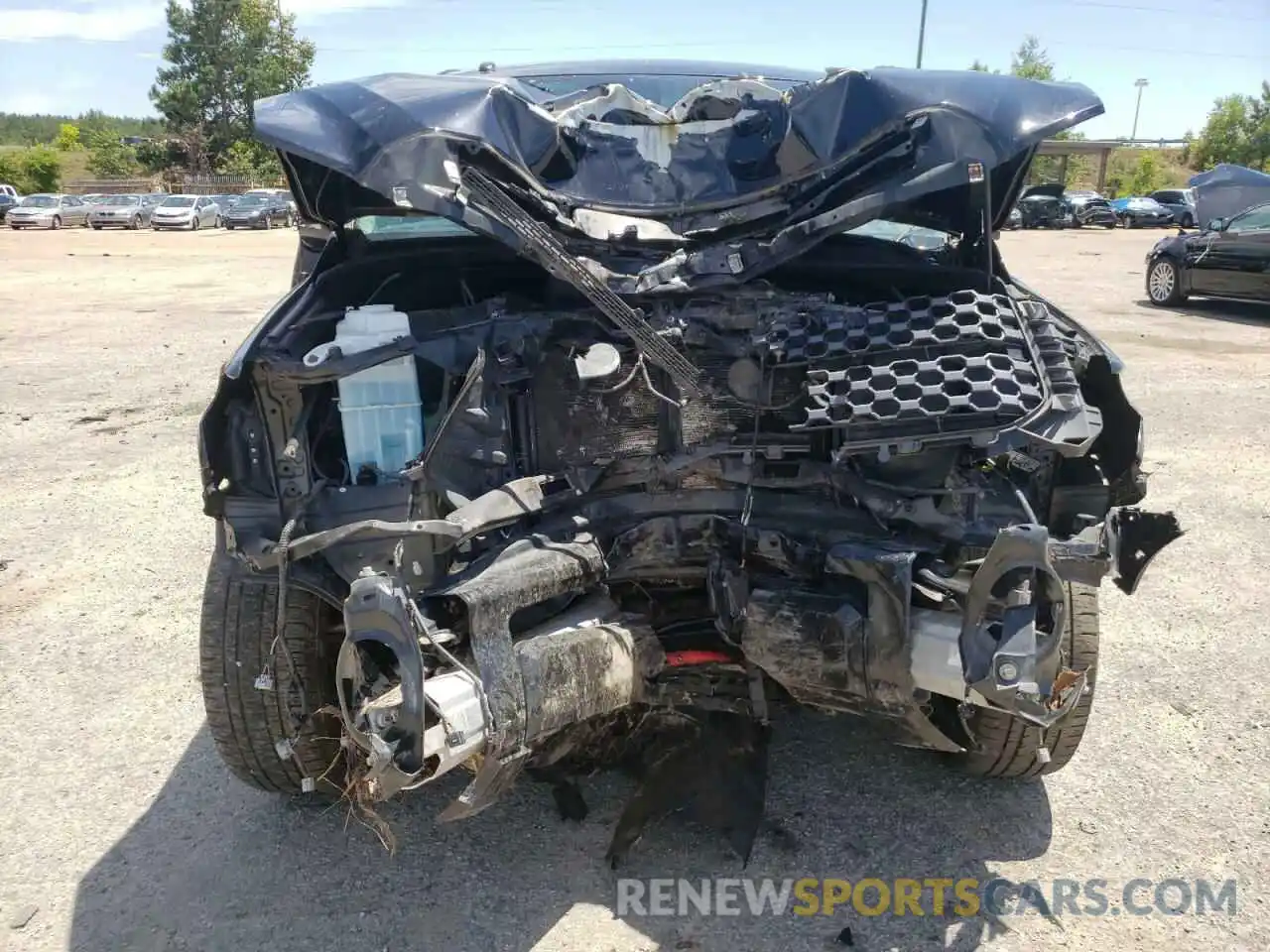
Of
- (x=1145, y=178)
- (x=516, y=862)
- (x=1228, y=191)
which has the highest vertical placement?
(x=1145, y=178)

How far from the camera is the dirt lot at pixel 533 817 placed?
241 cm

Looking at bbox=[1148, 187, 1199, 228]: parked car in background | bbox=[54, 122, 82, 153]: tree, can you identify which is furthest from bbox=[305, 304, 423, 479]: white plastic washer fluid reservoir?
bbox=[54, 122, 82, 153]: tree

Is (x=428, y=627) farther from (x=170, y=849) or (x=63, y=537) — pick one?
(x=63, y=537)

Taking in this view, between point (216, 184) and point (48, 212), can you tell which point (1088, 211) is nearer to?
point (48, 212)

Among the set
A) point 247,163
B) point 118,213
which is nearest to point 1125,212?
point 118,213

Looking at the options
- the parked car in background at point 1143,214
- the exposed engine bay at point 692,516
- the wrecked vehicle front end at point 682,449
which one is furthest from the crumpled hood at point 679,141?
the parked car in background at point 1143,214

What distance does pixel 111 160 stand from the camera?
55.3 metres

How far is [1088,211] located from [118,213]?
31.4 meters

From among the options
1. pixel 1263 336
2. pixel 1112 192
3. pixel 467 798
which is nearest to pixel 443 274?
pixel 467 798

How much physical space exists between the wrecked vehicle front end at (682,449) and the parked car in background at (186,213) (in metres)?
32.0

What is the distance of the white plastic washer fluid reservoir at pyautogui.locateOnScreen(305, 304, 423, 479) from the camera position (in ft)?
8.26

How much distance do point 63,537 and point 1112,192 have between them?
53244 millimetres

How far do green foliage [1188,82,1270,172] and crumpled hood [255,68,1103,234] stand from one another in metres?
54.3

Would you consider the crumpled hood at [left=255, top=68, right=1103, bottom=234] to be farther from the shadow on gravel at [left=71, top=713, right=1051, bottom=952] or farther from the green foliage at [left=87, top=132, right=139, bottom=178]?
the green foliage at [left=87, top=132, right=139, bottom=178]
